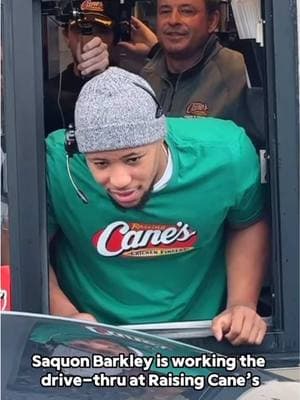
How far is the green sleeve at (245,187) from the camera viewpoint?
4422 mm

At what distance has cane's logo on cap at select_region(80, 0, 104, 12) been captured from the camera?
14.5ft

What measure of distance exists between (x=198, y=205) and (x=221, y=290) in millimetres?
401

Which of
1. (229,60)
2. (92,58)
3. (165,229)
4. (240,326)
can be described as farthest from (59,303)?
(229,60)

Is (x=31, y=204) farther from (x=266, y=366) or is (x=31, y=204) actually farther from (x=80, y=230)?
(x=266, y=366)

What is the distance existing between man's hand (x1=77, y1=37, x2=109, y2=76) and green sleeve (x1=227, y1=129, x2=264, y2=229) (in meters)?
0.67

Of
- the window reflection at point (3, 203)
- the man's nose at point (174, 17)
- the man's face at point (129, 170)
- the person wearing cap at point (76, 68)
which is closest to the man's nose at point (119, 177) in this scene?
the man's face at point (129, 170)

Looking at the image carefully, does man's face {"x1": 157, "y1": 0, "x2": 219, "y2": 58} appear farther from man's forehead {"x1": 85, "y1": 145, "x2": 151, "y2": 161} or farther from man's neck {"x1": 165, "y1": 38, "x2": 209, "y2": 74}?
man's forehead {"x1": 85, "y1": 145, "x2": 151, "y2": 161}

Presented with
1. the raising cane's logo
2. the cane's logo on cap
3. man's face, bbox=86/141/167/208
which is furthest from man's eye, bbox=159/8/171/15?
the raising cane's logo

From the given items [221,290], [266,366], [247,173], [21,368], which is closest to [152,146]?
[247,173]

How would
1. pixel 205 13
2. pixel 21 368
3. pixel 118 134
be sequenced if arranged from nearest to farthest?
pixel 21 368
pixel 118 134
pixel 205 13

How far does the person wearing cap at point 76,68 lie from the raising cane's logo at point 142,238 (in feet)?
1.67

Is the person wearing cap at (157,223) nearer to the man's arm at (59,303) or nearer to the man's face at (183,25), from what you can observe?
the man's arm at (59,303)

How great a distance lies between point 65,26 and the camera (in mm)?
4418

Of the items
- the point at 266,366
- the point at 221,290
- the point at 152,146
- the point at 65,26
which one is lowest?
the point at 266,366
